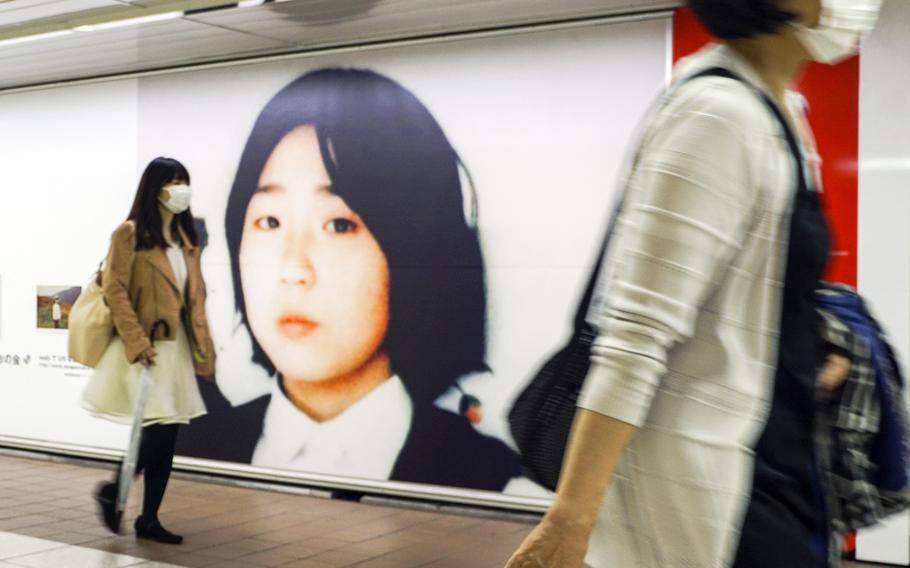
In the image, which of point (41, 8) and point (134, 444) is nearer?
point (134, 444)

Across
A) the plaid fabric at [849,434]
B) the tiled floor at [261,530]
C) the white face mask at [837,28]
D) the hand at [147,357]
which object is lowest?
the tiled floor at [261,530]

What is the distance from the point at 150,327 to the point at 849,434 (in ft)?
15.5

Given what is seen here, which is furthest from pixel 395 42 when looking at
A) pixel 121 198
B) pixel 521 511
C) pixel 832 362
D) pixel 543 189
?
pixel 832 362

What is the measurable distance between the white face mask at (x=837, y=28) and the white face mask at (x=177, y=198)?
465 cm

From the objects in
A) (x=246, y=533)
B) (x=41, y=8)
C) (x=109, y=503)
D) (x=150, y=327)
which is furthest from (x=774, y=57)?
(x=41, y=8)

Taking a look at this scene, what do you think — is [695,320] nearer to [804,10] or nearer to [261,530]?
[804,10]

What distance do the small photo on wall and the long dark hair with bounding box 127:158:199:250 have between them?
275 centimetres

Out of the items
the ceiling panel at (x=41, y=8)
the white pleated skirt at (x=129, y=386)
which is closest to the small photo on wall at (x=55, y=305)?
the ceiling panel at (x=41, y=8)

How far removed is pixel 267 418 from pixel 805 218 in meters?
6.27

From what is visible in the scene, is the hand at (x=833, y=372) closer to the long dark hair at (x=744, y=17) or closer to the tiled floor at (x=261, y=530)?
the long dark hair at (x=744, y=17)

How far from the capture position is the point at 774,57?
1.30 meters

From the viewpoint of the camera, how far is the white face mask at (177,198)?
5.58m

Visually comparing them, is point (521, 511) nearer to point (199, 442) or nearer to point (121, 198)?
point (199, 442)

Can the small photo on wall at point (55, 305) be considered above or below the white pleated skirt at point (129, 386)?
above
